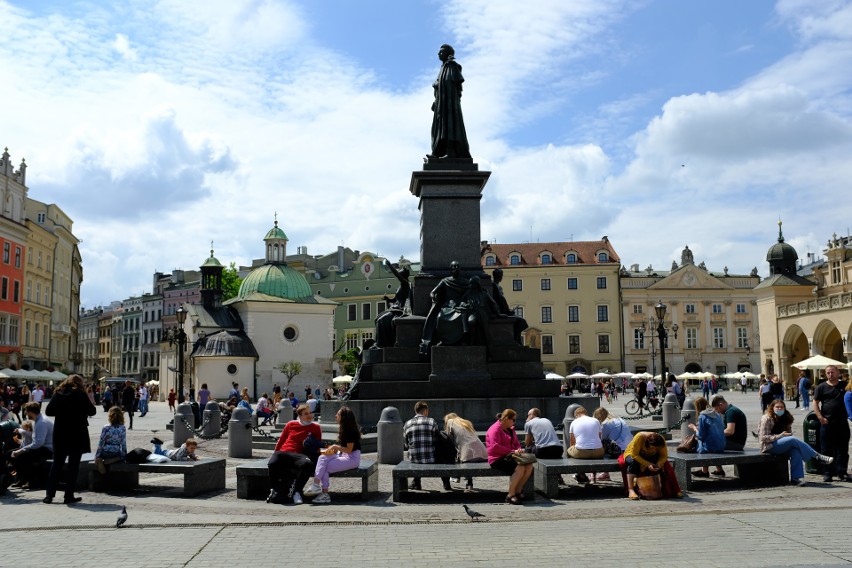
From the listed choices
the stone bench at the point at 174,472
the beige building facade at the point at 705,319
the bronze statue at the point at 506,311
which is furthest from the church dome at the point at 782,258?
the stone bench at the point at 174,472

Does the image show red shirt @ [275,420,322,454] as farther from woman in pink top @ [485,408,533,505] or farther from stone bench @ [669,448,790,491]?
stone bench @ [669,448,790,491]

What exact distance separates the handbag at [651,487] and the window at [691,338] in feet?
264

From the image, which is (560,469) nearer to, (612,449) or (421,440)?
(612,449)

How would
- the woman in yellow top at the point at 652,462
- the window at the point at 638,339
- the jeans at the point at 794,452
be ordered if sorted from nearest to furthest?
the woman in yellow top at the point at 652,462, the jeans at the point at 794,452, the window at the point at 638,339

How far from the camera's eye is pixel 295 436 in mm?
10930

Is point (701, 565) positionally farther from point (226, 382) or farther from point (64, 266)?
point (64, 266)

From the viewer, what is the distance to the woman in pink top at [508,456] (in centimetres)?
1062

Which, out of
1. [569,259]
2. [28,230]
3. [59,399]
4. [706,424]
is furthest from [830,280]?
[59,399]

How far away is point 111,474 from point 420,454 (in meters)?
4.41

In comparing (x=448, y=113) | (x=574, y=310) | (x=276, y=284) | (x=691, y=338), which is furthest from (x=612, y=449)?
(x=691, y=338)

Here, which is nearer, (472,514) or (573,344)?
(472,514)

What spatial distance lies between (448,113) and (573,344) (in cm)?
6524

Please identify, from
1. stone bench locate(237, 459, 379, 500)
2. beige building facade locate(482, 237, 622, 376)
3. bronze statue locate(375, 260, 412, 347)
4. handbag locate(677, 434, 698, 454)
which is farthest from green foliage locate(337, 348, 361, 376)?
stone bench locate(237, 459, 379, 500)

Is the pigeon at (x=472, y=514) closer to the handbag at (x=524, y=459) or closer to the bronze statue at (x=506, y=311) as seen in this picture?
the handbag at (x=524, y=459)
